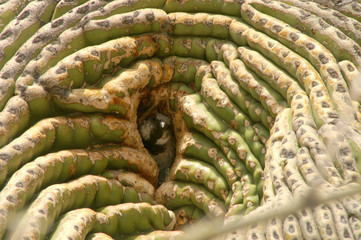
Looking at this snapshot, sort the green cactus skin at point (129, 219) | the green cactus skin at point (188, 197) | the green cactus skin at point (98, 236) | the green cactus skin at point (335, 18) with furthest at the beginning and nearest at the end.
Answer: the green cactus skin at point (188, 197)
the green cactus skin at point (335, 18)
the green cactus skin at point (129, 219)
the green cactus skin at point (98, 236)

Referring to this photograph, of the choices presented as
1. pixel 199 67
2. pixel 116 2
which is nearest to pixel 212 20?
pixel 199 67

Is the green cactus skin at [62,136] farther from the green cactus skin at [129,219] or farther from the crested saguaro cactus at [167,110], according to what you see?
the green cactus skin at [129,219]

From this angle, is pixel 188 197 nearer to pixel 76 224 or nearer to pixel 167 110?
pixel 167 110

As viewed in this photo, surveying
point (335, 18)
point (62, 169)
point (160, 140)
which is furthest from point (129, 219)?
point (335, 18)

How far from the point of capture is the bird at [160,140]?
2.83 m

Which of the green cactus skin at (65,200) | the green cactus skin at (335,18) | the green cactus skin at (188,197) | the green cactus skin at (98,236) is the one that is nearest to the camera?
the green cactus skin at (65,200)

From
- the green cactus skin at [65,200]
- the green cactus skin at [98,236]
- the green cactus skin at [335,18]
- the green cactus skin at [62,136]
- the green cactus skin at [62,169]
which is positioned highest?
the green cactus skin at [335,18]

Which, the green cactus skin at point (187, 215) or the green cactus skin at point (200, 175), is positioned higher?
the green cactus skin at point (200, 175)

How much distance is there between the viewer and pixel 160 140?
9.39 feet

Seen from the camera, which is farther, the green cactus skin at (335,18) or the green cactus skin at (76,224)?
the green cactus skin at (335,18)

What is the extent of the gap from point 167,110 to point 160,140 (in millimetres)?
181

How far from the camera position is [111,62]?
2518mm

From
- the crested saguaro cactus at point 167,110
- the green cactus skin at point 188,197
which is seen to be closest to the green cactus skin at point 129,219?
the crested saguaro cactus at point 167,110

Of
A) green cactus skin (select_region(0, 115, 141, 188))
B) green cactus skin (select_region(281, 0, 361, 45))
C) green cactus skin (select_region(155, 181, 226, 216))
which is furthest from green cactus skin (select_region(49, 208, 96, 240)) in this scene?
green cactus skin (select_region(281, 0, 361, 45))
